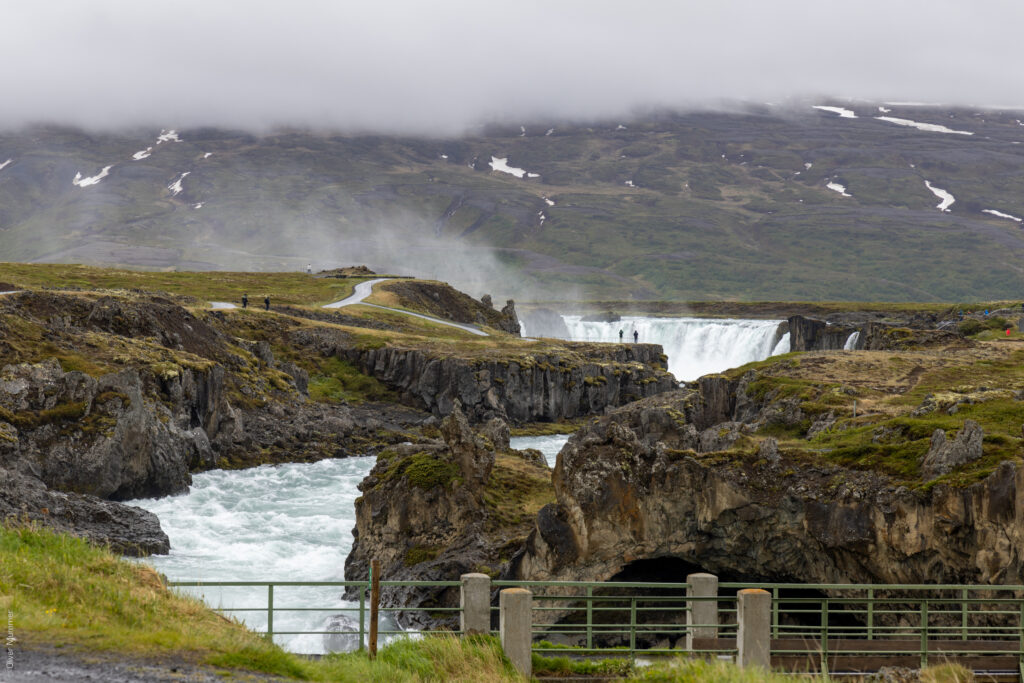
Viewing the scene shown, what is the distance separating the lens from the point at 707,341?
132 metres

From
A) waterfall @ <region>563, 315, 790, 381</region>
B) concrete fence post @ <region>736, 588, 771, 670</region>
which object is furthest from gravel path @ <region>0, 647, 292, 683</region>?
waterfall @ <region>563, 315, 790, 381</region>

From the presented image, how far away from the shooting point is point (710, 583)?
1778cm

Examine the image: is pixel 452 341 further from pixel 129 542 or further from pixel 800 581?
pixel 800 581

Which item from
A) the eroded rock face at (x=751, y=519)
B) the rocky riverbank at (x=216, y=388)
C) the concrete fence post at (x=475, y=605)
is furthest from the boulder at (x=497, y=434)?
the concrete fence post at (x=475, y=605)

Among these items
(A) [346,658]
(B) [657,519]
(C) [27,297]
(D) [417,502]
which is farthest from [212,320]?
(A) [346,658]

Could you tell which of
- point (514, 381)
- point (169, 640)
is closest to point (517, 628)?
point (169, 640)

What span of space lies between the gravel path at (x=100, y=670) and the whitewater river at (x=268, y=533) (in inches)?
584

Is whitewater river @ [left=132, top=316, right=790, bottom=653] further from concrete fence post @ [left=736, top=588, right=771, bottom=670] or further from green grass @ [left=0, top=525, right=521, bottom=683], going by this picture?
concrete fence post @ [left=736, top=588, right=771, bottom=670]

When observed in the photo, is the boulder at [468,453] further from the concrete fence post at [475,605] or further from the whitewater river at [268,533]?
the concrete fence post at [475,605]

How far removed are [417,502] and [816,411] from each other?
19.9m

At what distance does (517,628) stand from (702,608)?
13.0 ft

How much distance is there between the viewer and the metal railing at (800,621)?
1695 centimetres

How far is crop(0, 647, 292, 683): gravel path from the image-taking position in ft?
43.7

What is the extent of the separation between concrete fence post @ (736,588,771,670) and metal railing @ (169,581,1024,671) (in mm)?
457
